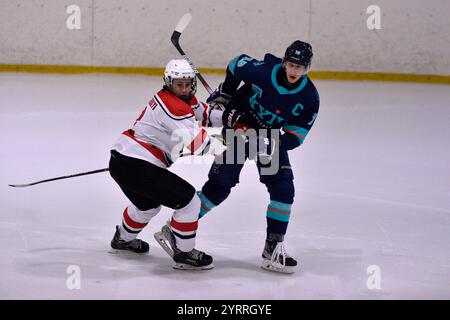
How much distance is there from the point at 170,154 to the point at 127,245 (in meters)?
0.51

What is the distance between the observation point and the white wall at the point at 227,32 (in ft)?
33.0

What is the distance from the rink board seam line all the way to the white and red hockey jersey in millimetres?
6558

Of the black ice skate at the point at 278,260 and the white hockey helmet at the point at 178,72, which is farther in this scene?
the black ice skate at the point at 278,260

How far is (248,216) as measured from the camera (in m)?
4.66

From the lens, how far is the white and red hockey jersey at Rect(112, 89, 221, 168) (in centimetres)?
359

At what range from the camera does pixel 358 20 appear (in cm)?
1013

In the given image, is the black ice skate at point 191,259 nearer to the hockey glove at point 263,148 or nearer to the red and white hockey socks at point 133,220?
the red and white hockey socks at point 133,220

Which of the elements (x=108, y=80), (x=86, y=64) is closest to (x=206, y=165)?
(x=108, y=80)

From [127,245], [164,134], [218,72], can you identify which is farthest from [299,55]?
[218,72]

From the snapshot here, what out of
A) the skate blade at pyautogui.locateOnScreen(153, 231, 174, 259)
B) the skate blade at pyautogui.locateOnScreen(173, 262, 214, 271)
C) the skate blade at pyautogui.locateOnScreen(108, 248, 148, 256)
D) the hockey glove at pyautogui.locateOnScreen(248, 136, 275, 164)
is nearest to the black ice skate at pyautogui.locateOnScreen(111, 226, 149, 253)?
the skate blade at pyautogui.locateOnScreen(108, 248, 148, 256)

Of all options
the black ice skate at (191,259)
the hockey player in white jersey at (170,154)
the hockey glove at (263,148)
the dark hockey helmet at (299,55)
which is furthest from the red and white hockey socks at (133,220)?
the dark hockey helmet at (299,55)

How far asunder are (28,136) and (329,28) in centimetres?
466

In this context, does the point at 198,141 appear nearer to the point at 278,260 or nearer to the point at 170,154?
the point at 170,154

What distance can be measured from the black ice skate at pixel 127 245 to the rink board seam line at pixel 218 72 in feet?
21.0
